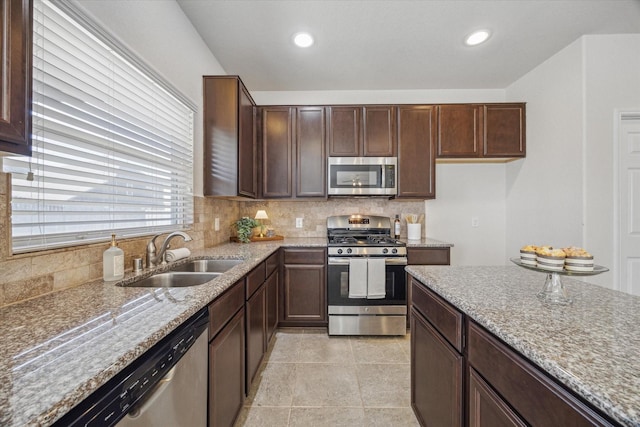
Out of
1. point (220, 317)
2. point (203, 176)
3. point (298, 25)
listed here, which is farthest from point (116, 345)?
point (298, 25)

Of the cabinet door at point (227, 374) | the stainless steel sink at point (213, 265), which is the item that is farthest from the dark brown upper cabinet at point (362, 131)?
the cabinet door at point (227, 374)

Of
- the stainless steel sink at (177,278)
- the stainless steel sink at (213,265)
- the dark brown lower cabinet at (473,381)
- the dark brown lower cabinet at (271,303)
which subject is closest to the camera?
the dark brown lower cabinet at (473,381)

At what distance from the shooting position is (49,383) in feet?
1.61

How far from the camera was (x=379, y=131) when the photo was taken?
288 cm

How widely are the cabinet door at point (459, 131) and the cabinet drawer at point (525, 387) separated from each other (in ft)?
8.07

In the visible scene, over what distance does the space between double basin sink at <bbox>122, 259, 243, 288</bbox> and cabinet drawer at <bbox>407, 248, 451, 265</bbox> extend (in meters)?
1.75

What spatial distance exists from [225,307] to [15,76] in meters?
1.08

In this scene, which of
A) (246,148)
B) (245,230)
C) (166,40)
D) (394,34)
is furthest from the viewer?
(245,230)

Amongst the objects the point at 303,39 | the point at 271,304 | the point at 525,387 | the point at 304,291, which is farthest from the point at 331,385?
the point at 303,39

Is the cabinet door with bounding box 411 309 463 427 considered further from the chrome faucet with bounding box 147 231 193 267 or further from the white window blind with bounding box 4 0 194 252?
the white window blind with bounding box 4 0 194 252

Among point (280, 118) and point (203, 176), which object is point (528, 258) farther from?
point (280, 118)

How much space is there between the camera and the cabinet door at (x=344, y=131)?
2875 millimetres

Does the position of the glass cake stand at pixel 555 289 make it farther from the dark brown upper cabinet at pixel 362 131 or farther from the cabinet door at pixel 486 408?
the dark brown upper cabinet at pixel 362 131

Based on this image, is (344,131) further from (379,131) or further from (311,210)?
(311,210)
